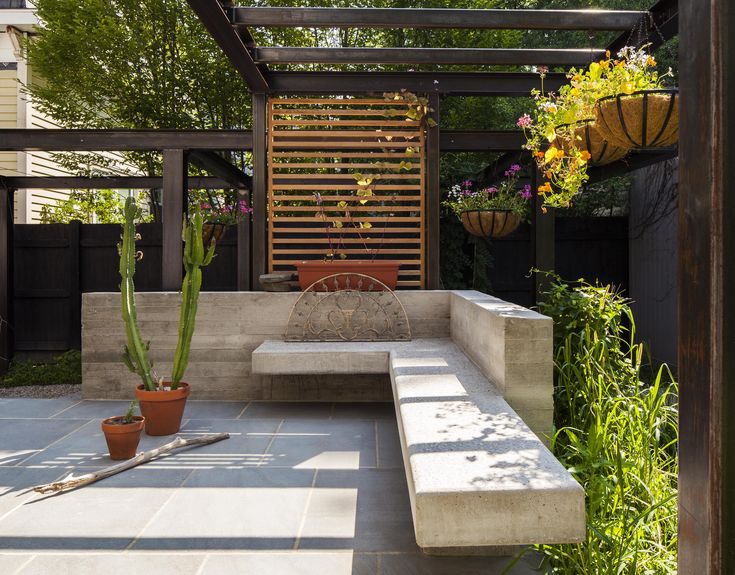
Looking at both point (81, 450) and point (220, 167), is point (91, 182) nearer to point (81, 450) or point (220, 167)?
point (220, 167)

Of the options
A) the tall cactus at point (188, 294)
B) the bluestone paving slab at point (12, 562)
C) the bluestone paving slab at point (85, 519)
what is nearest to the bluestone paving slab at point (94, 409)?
the tall cactus at point (188, 294)

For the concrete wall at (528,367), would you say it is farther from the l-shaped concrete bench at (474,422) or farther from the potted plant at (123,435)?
the potted plant at (123,435)

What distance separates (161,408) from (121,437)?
54cm

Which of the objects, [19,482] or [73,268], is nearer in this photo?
[19,482]

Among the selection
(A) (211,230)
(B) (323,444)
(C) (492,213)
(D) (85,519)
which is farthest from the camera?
(A) (211,230)

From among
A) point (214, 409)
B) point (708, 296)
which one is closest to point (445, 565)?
point (708, 296)

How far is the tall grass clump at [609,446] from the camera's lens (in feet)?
7.06

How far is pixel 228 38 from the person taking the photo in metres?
4.34

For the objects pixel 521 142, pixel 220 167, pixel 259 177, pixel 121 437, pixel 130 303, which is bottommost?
pixel 121 437

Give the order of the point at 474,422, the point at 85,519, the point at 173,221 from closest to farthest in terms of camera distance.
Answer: the point at 474,422 → the point at 85,519 → the point at 173,221

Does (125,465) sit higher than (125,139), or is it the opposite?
(125,139)

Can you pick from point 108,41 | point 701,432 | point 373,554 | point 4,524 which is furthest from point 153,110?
point 701,432

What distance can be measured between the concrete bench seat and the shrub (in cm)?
528

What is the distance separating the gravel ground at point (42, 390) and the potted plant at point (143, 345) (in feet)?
8.31
